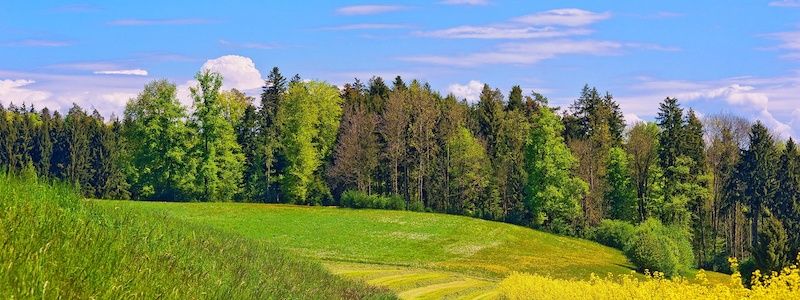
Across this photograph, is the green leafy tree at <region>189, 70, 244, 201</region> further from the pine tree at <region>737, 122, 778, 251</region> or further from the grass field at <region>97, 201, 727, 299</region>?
the pine tree at <region>737, 122, 778, 251</region>

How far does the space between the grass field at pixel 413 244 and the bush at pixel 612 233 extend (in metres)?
2.82

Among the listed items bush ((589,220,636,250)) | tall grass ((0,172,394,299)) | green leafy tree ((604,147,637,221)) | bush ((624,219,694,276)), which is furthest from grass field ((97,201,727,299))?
tall grass ((0,172,394,299))

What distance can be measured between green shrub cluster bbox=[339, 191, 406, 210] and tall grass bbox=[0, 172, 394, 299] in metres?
60.5

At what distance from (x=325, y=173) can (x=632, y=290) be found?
6395cm

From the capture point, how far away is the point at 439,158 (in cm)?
8812

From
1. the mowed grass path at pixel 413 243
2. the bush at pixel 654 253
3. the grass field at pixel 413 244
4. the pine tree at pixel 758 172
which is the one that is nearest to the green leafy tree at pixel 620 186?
the pine tree at pixel 758 172

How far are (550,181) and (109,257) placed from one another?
239 feet

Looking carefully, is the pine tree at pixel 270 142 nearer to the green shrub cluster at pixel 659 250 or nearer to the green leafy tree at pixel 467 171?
the green leafy tree at pixel 467 171

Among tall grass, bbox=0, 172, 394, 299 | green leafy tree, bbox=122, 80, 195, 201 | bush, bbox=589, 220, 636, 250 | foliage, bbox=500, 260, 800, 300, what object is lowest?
bush, bbox=589, 220, 636, 250

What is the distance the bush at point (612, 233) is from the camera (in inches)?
2926

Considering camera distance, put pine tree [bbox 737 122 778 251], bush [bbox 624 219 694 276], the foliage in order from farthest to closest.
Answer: pine tree [bbox 737 122 778 251]
bush [bbox 624 219 694 276]
the foliage

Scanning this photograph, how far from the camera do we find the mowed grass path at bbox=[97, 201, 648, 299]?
49.0 m

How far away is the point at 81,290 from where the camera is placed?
6805mm

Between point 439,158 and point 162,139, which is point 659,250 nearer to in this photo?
point 439,158
